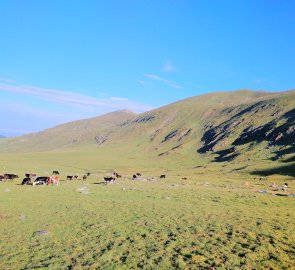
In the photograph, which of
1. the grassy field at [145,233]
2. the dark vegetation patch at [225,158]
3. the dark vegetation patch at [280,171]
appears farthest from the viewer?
the dark vegetation patch at [225,158]

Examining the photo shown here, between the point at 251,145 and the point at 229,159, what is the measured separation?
15.6m

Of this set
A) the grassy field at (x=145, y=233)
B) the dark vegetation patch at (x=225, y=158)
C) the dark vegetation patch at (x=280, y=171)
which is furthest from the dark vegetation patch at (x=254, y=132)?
the grassy field at (x=145, y=233)

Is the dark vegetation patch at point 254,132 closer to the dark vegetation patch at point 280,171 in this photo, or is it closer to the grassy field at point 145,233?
the dark vegetation patch at point 280,171

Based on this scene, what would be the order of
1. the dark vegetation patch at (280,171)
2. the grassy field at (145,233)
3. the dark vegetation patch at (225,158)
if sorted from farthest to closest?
the dark vegetation patch at (225,158)
the dark vegetation patch at (280,171)
the grassy field at (145,233)

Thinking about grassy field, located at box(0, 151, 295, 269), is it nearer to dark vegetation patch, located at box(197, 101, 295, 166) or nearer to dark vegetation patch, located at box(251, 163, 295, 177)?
dark vegetation patch, located at box(251, 163, 295, 177)

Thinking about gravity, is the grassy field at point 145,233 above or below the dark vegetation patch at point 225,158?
below

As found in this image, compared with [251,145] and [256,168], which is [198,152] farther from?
[256,168]

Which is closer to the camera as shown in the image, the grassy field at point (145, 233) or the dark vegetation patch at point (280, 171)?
the grassy field at point (145, 233)

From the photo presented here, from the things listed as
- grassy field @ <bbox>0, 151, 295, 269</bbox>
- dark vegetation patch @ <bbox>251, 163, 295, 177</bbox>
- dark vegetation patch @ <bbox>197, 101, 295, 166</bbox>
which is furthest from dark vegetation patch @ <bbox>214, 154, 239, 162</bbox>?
grassy field @ <bbox>0, 151, 295, 269</bbox>

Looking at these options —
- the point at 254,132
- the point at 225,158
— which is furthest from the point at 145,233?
the point at 254,132

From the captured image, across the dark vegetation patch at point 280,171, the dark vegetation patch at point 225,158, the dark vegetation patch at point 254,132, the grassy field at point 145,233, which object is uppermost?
the dark vegetation patch at point 254,132

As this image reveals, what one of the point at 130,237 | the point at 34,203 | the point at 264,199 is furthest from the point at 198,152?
the point at 130,237

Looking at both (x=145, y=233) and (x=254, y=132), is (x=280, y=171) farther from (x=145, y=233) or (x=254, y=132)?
(x=254, y=132)

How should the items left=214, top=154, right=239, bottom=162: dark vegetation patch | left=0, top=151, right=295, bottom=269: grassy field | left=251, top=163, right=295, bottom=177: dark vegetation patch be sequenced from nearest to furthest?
left=0, top=151, right=295, bottom=269: grassy field → left=251, top=163, right=295, bottom=177: dark vegetation patch → left=214, top=154, right=239, bottom=162: dark vegetation patch
